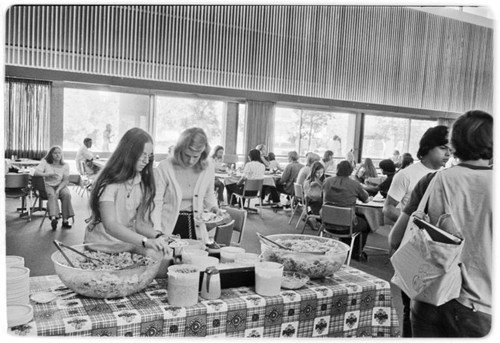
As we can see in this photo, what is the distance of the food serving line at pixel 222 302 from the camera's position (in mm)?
1636

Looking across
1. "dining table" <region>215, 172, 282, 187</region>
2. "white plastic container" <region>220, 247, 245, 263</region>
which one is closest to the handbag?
"white plastic container" <region>220, 247, 245, 263</region>

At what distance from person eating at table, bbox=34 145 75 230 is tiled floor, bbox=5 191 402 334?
0.21 m

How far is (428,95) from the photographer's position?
31.7ft

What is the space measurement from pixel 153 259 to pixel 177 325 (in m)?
0.34

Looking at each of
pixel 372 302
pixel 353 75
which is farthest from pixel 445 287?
pixel 353 75

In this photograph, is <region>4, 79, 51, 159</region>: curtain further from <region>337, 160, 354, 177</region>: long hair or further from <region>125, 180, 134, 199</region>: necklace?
<region>125, 180, 134, 199</region>: necklace

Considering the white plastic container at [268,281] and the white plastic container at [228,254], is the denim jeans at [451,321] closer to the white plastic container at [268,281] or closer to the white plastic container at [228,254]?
the white plastic container at [268,281]

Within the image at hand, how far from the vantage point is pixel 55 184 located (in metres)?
6.55

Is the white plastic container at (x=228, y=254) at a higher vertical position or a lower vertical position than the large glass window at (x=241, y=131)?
lower

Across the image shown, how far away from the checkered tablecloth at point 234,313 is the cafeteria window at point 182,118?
8.50m

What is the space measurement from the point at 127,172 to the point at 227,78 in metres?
5.98

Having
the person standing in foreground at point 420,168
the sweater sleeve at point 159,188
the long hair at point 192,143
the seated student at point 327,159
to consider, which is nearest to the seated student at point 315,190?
the seated student at point 327,159

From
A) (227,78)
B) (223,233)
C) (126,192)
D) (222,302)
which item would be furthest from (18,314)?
(227,78)

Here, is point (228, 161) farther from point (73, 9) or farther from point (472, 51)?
point (472, 51)
